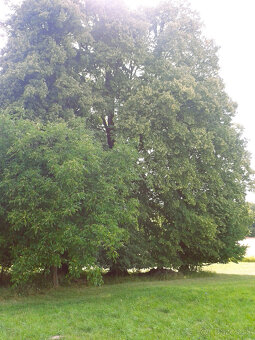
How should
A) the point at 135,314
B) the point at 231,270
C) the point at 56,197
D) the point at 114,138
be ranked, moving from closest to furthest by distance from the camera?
the point at 135,314, the point at 56,197, the point at 114,138, the point at 231,270

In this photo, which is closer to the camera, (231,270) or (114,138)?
(114,138)

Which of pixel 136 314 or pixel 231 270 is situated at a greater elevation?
pixel 231 270

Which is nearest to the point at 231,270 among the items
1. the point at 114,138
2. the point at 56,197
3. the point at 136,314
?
the point at 114,138

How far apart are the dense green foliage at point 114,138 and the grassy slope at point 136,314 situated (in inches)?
65.3

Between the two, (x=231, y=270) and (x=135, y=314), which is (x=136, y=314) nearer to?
(x=135, y=314)

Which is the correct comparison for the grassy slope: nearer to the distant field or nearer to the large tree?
the large tree

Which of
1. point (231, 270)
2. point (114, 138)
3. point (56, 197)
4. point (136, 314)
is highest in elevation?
point (114, 138)

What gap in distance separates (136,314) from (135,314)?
0.03 metres

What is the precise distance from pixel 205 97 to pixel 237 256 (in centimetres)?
1346

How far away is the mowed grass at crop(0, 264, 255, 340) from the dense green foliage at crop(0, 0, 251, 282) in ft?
5.36

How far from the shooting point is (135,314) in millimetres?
11539

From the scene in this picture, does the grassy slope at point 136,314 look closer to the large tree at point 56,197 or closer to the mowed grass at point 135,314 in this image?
the mowed grass at point 135,314

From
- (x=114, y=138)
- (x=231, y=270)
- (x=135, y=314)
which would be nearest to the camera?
(x=135, y=314)

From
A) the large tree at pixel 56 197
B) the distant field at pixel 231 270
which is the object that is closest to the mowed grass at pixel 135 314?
the large tree at pixel 56 197
